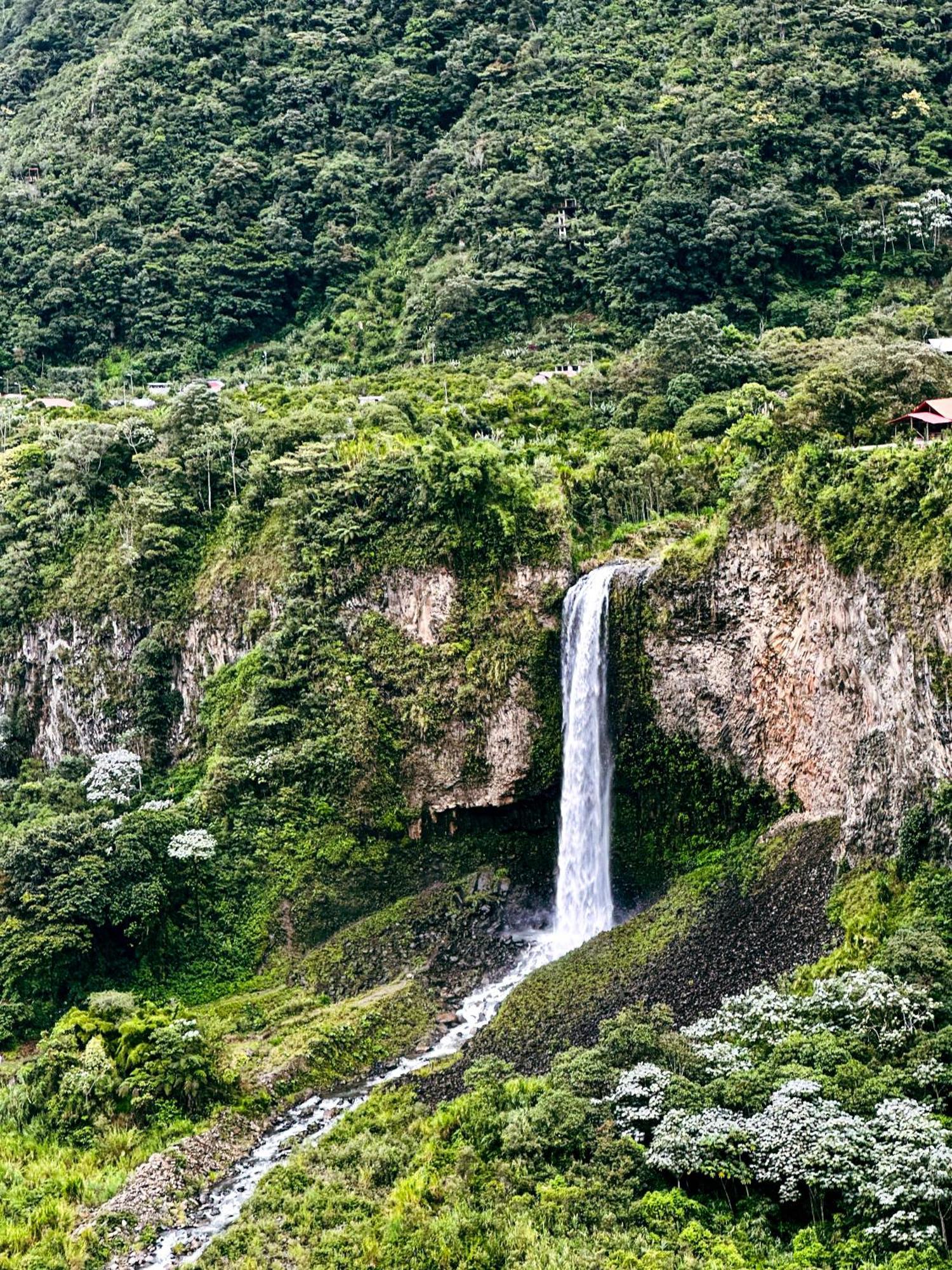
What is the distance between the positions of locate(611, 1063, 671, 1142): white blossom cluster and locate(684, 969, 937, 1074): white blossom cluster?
110 centimetres

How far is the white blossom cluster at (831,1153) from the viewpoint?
17781 mm

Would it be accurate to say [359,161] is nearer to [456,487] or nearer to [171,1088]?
[456,487]

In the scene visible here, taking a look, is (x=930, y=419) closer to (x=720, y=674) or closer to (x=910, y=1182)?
(x=720, y=674)

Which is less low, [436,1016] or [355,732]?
[355,732]

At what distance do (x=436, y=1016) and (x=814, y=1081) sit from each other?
41.6ft

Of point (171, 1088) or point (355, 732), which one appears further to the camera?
point (355, 732)

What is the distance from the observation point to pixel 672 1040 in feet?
76.1

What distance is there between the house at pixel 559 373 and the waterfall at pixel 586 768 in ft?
53.6

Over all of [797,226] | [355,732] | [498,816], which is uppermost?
[797,226]

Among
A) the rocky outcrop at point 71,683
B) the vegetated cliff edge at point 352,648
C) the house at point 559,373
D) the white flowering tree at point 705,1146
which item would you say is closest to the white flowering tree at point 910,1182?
the white flowering tree at point 705,1146

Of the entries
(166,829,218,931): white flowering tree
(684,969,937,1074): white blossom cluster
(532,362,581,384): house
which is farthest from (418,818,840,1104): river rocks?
(532,362,581,384): house

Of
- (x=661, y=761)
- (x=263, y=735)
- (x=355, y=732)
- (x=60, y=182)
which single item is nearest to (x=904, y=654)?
(x=661, y=761)

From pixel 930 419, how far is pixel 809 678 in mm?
8271

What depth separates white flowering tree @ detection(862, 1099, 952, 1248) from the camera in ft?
57.5
